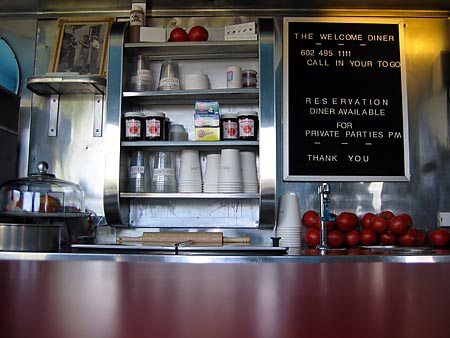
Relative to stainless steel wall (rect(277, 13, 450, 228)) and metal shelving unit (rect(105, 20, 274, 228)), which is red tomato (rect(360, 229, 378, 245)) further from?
metal shelving unit (rect(105, 20, 274, 228))

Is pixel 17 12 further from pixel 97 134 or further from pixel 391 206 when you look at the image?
pixel 391 206

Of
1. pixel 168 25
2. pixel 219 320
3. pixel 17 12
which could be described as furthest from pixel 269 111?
pixel 17 12

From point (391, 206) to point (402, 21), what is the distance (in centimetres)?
103

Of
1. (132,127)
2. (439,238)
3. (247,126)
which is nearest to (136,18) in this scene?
(132,127)

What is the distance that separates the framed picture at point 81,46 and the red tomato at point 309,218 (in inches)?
51.2

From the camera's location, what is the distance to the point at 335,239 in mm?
2328

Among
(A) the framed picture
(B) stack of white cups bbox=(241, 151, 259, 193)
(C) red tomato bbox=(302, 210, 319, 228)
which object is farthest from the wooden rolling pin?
(A) the framed picture

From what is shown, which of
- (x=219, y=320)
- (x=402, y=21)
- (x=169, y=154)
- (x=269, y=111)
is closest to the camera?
(x=219, y=320)

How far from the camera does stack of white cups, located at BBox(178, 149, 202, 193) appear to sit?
237 cm

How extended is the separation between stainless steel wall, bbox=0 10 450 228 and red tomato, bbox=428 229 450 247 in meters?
0.19

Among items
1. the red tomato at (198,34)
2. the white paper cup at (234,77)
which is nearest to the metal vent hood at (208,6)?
the red tomato at (198,34)

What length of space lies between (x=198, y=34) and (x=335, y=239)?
49.2 inches

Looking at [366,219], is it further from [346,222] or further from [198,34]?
[198,34]

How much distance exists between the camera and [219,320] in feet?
5.21
